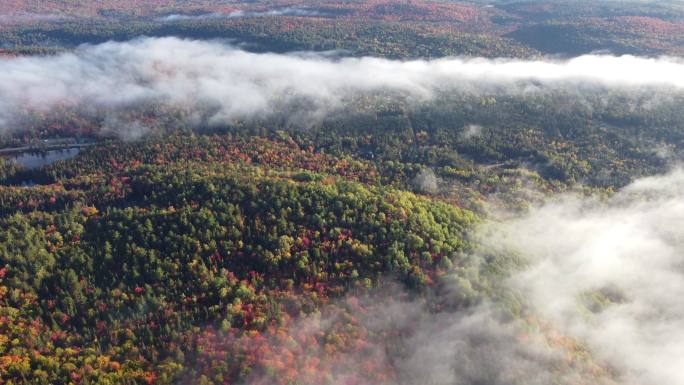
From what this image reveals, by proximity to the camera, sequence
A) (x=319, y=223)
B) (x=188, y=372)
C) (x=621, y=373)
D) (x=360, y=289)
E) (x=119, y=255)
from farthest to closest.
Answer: (x=319, y=223)
(x=119, y=255)
(x=360, y=289)
(x=621, y=373)
(x=188, y=372)

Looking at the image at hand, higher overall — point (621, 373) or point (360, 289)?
point (360, 289)

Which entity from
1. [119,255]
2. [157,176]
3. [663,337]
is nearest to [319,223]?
[119,255]

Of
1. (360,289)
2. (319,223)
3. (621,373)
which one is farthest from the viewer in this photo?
(319,223)

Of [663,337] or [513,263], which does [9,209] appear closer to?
[513,263]

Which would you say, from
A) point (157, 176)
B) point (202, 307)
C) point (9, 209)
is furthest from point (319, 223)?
point (9, 209)

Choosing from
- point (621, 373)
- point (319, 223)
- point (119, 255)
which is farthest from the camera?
point (319, 223)

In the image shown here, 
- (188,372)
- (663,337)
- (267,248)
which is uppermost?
(267,248)

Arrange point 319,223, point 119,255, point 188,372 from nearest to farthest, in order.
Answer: point 188,372 → point 119,255 → point 319,223

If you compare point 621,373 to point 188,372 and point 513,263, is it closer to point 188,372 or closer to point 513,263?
point 513,263

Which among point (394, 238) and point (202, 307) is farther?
point (394, 238)
